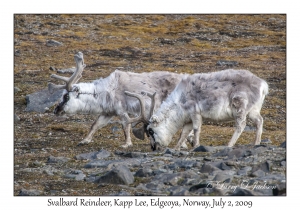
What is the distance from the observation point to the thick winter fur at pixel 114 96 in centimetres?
1684

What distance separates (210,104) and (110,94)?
339 cm

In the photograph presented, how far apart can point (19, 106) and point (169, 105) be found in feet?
38.5

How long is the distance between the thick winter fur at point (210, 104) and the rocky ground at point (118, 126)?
80cm

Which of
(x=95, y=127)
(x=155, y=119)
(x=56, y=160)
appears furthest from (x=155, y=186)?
(x=95, y=127)

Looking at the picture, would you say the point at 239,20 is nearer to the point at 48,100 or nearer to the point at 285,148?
the point at 48,100

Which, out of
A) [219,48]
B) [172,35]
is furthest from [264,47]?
[172,35]

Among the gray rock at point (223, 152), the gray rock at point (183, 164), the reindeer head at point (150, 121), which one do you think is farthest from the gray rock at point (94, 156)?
the gray rock at point (223, 152)

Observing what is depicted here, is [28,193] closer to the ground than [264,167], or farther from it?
closer to the ground

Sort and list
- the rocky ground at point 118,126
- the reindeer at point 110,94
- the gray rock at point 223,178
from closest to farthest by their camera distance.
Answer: the gray rock at point 223,178
the rocky ground at point 118,126
the reindeer at point 110,94

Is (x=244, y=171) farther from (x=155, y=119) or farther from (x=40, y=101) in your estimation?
(x=40, y=101)

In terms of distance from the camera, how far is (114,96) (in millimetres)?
16875

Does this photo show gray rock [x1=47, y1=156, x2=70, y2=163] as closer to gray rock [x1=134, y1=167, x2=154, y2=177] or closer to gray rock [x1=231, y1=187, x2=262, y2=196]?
gray rock [x1=134, y1=167, x2=154, y2=177]

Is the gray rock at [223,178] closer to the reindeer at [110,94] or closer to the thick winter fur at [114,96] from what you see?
the reindeer at [110,94]

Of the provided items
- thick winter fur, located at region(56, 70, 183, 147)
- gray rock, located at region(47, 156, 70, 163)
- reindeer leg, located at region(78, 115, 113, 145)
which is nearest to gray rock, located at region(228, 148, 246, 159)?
Result: gray rock, located at region(47, 156, 70, 163)
